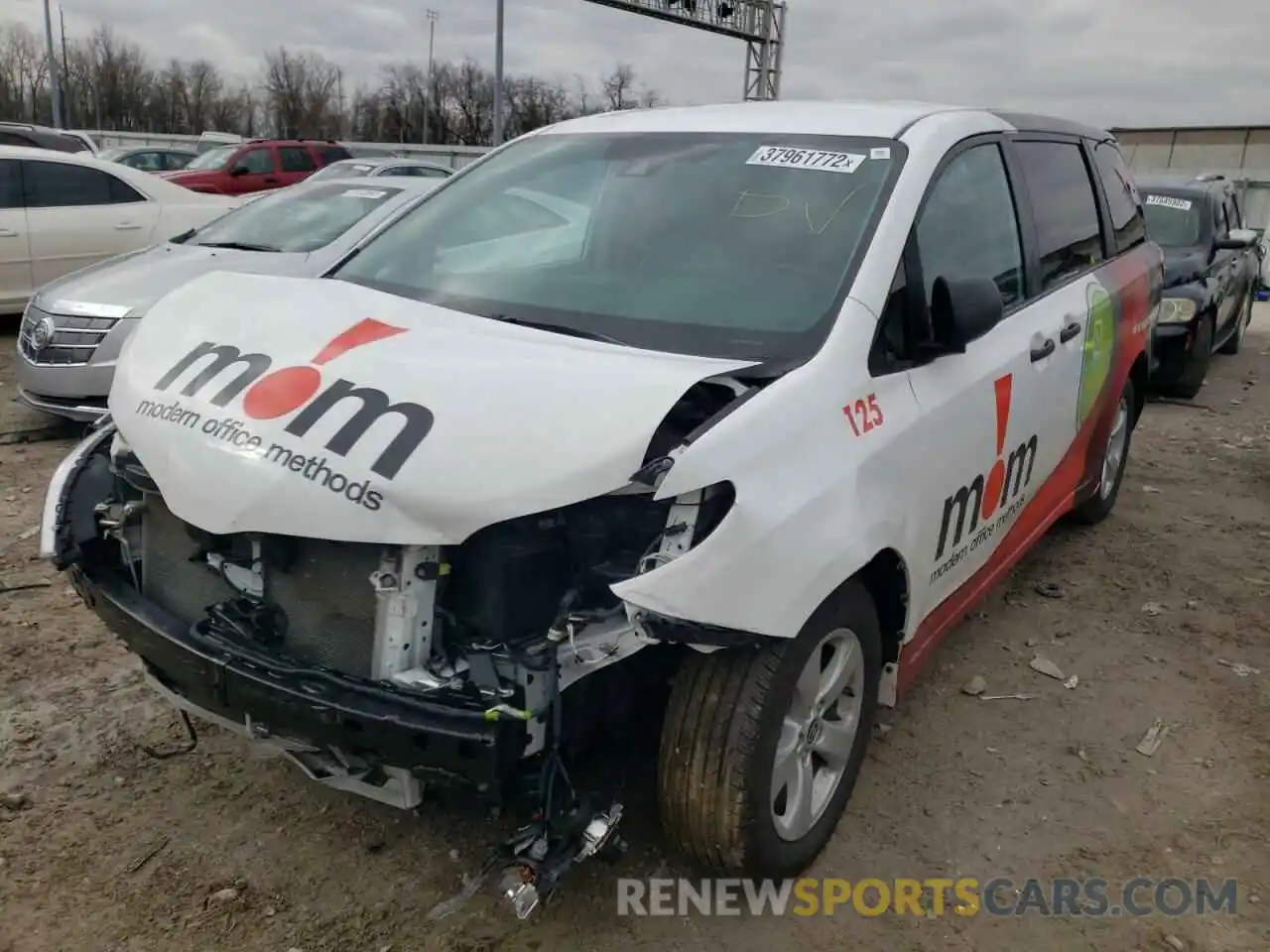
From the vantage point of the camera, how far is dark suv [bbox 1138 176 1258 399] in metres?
8.62

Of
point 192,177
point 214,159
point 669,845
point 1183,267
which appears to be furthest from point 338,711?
point 214,159

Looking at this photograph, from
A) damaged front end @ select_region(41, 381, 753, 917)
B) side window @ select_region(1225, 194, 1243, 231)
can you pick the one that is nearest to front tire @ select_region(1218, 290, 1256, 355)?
side window @ select_region(1225, 194, 1243, 231)

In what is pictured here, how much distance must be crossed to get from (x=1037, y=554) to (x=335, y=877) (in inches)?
148

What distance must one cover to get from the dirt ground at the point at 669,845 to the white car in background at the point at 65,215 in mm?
5374

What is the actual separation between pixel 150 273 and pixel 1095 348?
5428 millimetres

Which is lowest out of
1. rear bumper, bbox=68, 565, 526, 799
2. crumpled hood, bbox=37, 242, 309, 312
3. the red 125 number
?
rear bumper, bbox=68, 565, 526, 799

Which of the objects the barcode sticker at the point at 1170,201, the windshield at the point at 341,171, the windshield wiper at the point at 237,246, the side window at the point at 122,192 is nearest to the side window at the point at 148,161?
the windshield at the point at 341,171

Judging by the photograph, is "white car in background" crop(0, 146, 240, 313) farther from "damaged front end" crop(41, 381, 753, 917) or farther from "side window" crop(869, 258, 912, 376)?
"side window" crop(869, 258, 912, 376)

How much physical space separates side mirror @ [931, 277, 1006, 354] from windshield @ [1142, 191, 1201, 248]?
307 inches

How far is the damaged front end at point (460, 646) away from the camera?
209cm

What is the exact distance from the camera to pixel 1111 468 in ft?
17.5

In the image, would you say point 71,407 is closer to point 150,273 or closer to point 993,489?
point 150,273

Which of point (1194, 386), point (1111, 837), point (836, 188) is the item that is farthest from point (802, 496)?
point (1194, 386)

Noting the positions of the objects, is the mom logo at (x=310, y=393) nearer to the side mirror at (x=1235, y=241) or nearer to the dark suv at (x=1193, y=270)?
the dark suv at (x=1193, y=270)
